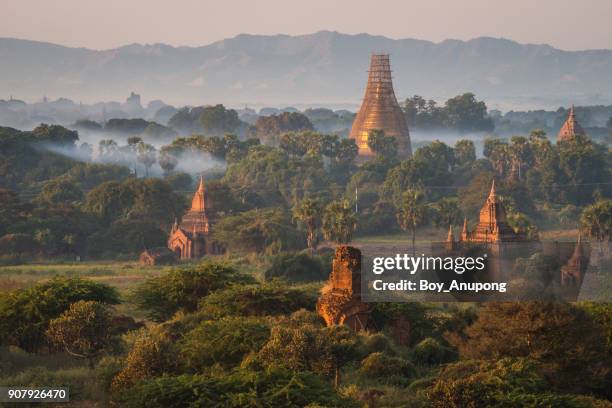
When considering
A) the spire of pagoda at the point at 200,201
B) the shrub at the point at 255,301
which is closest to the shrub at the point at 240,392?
the shrub at the point at 255,301

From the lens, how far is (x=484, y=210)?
200ft

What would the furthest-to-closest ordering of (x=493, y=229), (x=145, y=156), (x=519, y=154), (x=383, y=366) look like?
(x=145, y=156) → (x=519, y=154) → (x=493, y=229) → (x=383, y=366)

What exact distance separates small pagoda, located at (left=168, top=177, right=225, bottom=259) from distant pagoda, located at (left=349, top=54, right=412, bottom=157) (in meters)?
47.8

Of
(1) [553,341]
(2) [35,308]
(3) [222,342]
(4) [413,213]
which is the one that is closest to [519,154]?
(4) [413,213]

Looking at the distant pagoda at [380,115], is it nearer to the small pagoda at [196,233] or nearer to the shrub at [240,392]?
the small pagoda at [196,233]

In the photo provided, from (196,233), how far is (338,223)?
464 inches

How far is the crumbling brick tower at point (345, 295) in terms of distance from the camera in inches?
1432

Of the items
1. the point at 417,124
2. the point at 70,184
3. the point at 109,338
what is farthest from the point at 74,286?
the point at 417,124

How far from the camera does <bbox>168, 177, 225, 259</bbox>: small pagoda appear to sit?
232 ft

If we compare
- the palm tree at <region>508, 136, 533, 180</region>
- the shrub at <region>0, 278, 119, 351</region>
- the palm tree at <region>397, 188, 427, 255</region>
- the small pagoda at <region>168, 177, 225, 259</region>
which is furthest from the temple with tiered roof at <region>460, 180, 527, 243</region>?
the palm tree at <region>508, 136, 533, 180</region>

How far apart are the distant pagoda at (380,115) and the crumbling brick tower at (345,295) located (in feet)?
277

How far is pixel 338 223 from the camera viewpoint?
2490 inches

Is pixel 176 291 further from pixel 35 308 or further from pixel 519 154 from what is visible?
pixel 519 154

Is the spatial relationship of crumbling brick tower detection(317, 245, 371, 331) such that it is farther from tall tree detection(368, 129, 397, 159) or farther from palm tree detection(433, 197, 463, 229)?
tall tree detection(368, 129, 397, 159)
